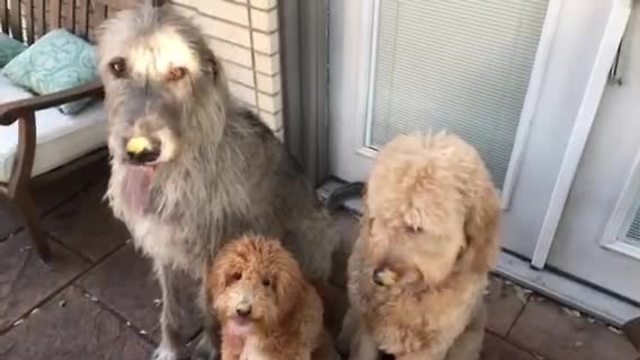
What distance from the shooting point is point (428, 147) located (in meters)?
1.58

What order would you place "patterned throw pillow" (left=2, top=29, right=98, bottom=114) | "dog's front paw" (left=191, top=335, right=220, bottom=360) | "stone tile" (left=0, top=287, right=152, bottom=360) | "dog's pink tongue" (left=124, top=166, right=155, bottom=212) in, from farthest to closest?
"patterned throw pillow" (left=2, top=29, right=98, bottom=114) < "stone tile" (left=0, top=287, right=152, bottom=360) < "dog's front paw" (left=191, top=335, right=220, bottom=360) < "dog's pink tongue" (left=124, top=166, right=155, bottom=212)

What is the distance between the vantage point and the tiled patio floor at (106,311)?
2.27 meters

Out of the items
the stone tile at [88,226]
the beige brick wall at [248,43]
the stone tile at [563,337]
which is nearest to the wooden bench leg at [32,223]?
the stone tile at [88,226]

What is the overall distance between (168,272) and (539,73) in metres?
1.32

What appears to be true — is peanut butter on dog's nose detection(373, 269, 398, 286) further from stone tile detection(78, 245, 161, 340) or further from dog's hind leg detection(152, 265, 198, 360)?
stone tile detection(78, 245, 161, 340)

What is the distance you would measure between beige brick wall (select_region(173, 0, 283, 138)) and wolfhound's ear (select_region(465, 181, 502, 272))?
1091mm

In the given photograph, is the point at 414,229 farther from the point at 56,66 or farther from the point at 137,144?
the point at 56,66

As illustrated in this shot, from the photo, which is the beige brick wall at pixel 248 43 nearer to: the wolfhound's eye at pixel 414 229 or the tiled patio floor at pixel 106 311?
the tiled patio floor at pixel 106 311

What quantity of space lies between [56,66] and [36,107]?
42 cm

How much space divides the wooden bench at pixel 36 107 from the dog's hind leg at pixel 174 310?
2.01 feet

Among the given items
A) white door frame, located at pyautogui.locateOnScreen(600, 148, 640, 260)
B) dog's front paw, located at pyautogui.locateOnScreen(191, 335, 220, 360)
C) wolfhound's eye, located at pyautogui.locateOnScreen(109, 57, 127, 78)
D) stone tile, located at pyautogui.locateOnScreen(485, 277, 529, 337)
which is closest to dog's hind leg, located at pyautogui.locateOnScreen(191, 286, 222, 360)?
dog's front paw, located at pyautogui.locateOnScreen(191, 335, 220, 360)

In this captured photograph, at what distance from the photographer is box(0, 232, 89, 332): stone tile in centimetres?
239

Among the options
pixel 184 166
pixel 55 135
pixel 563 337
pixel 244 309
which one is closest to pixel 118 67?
pixel 184 166

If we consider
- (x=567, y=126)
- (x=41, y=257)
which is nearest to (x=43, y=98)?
(x=41, y=257)
